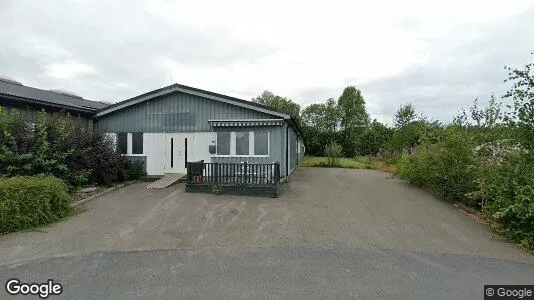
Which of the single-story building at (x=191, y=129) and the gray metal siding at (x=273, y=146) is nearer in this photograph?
the gray metal siding at (x=273, y=146)

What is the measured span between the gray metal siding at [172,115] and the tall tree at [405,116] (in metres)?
23.6

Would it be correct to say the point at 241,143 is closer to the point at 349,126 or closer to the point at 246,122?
the point at 246,122

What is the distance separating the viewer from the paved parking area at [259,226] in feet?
19.8

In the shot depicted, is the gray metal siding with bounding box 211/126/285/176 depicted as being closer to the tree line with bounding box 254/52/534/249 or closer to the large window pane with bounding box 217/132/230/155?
the large window pane with bounding box 217/132/230/155

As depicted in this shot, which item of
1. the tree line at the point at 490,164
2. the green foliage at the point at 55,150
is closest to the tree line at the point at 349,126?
the tree line at the point at 490,164

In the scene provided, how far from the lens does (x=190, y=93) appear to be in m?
14.1

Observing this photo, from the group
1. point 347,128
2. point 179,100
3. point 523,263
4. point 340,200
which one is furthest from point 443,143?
point 347,128

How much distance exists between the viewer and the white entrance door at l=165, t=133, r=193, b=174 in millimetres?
14352

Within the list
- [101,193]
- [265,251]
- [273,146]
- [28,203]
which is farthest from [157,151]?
[265,251]

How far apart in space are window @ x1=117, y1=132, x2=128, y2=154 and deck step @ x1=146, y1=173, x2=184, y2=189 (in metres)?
2.60

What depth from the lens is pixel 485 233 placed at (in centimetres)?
733

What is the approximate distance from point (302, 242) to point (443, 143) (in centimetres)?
742

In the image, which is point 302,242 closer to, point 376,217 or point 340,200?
point 376,217

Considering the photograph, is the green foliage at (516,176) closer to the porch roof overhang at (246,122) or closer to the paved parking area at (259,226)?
the paved parking area at (259,226)
